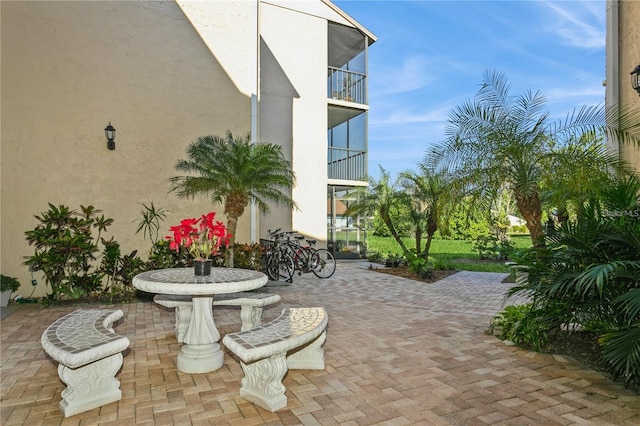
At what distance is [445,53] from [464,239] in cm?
1319

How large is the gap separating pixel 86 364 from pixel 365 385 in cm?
227

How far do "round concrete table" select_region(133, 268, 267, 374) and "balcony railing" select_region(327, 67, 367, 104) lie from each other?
428 inches

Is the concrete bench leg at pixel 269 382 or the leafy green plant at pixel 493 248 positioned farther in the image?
the leafy green plant at pixel 493 248

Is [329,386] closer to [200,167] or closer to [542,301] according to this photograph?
[542,301]

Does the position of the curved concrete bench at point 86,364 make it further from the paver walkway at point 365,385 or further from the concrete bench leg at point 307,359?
the concrete bench leg at point 307,359

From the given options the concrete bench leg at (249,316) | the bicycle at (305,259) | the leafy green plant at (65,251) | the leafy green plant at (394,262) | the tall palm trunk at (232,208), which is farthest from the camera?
the leafy green plant at (394,262)

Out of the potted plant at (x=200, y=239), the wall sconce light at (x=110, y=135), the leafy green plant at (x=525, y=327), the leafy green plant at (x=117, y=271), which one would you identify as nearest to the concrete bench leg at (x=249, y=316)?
the potted plant at (x=200, y=239)

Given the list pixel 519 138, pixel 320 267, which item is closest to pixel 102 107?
pixel 320 267

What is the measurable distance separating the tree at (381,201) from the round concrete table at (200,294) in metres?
8.27

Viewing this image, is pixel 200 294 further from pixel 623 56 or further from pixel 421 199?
pixel 421 199

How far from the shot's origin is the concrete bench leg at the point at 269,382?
2.90 meters

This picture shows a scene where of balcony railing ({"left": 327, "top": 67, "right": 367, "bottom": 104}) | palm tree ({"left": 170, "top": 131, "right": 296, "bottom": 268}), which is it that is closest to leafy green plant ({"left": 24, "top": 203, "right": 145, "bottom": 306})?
palm tree ({"left": 170, "top": 131, "right": 296, "bottom": 268})

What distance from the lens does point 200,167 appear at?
799 cm

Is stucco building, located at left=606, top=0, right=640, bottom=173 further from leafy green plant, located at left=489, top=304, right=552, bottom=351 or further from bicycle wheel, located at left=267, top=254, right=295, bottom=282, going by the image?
bicycle wheel, located at left=267, top=254, right=295, bottom=282
